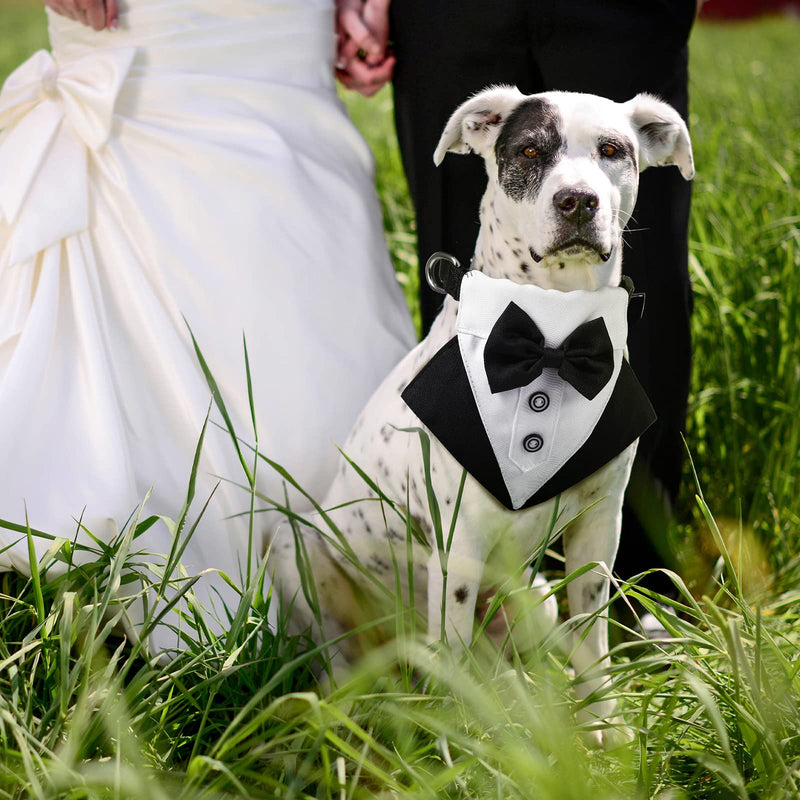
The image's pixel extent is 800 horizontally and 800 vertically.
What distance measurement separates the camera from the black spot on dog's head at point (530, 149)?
1.71 m

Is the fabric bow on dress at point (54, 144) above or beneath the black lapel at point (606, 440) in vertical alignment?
above

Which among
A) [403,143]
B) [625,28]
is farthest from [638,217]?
[403,143]

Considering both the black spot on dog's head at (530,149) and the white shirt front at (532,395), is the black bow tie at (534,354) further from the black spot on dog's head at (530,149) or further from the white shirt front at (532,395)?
the black spot on dog's head at (530,149)

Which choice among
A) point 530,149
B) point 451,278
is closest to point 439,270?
point 451,278

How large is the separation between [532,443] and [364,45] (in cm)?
133

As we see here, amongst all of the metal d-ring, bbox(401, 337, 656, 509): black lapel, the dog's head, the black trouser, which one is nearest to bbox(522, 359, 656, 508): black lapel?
bbox(401, 337, 656, 509): black lapel

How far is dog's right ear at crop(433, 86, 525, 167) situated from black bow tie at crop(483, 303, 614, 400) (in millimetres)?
411

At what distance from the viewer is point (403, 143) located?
8.69 ft

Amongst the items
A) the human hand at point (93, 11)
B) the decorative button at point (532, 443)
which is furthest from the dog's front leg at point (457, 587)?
the human hand at point (93, 11)

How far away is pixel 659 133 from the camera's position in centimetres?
186

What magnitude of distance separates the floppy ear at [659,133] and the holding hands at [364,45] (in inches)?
34.5

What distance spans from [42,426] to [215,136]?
2.94 ft

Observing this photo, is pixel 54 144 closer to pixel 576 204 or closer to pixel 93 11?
pixel 93 11

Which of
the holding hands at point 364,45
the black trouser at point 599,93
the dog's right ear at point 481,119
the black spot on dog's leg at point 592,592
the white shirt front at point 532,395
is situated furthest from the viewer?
the holding hands at point 364,45
